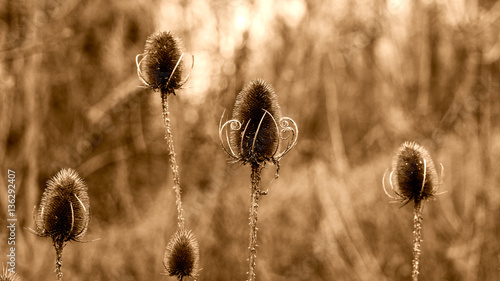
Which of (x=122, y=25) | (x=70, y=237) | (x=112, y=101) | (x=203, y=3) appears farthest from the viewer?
(x=122, y=25)

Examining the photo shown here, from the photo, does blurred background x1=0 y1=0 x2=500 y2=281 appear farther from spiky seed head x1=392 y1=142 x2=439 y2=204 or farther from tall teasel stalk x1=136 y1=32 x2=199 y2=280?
spiky seed head x1=392 y1=142 x2=439 y2=204

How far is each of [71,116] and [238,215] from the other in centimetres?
260

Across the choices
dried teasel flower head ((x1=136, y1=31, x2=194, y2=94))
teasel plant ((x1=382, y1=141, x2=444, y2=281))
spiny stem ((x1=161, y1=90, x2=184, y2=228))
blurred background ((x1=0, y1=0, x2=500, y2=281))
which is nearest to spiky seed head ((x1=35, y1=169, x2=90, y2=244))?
spiny stem ((x1=161, y1=90, x2=184, y2=228))

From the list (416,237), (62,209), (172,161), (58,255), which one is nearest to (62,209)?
(62,209)

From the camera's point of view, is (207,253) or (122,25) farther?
(122,25)

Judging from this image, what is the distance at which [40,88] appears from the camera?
21.0ft

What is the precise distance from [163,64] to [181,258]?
0.85 meters

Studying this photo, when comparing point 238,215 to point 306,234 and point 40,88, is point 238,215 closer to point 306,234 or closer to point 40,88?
point 306,234

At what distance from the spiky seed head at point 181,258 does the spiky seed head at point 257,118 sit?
416 millimetres

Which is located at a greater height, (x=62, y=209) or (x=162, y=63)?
(x=162, y=63)

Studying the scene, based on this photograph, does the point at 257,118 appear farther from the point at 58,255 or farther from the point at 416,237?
the point at 58,255

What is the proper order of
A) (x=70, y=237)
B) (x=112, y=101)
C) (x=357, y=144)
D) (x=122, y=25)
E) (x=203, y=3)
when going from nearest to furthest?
(x=70, y=237) < (x=203, y=3) < (x=112, y=101) < (x=122, y=25) < (x=357, y=144)

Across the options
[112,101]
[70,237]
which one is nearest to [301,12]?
[112,101]

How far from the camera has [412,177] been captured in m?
2.35
